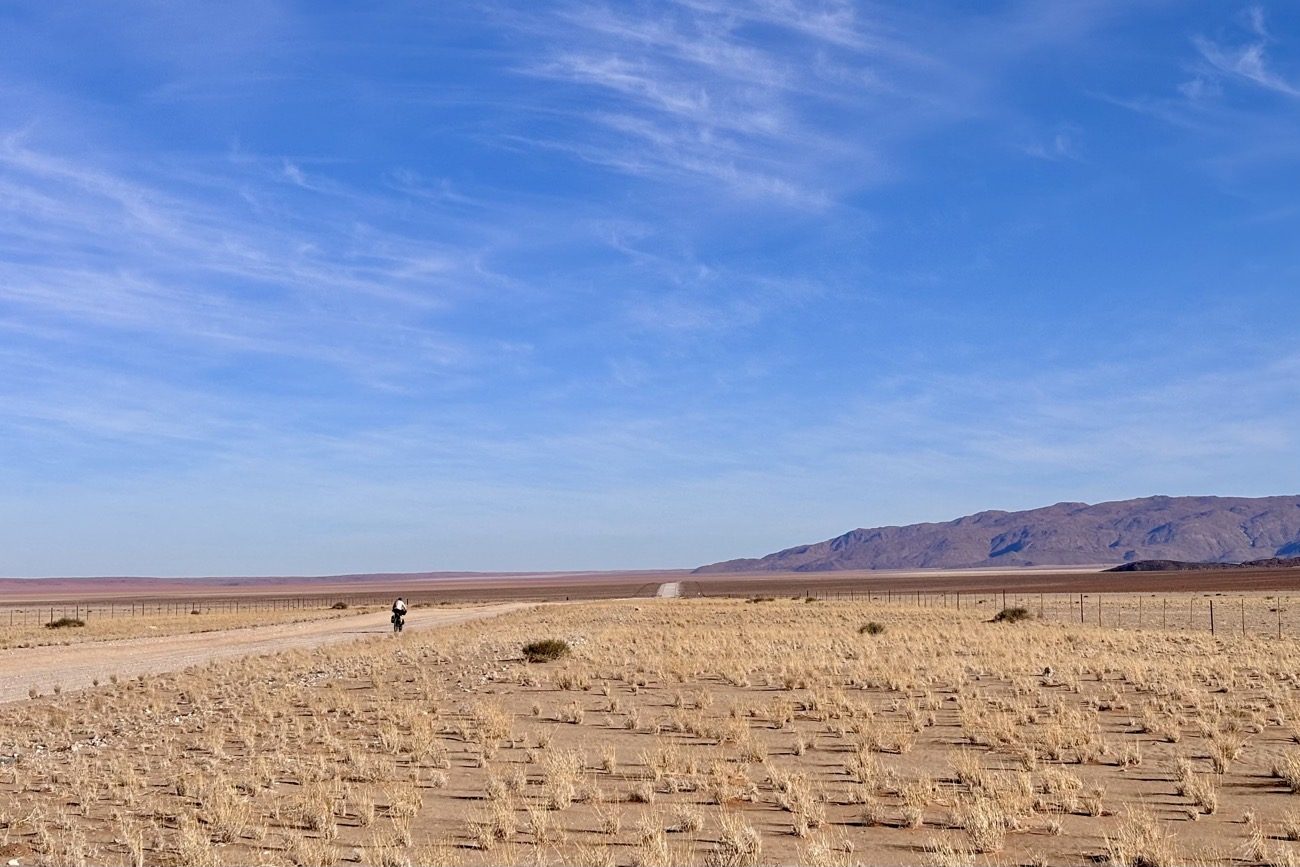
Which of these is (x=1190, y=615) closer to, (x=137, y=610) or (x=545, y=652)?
(x=545, y=652)

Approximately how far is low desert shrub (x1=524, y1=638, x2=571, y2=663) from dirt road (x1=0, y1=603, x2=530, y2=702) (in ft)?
35.0

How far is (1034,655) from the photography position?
32.2m

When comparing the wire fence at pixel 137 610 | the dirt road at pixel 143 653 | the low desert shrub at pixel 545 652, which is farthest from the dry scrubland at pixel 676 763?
the wire fence at pixel 137 610

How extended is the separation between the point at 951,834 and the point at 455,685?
16.8 m

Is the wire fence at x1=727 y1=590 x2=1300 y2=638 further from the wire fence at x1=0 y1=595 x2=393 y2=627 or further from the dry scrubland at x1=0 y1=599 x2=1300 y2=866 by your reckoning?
the wire fence at x1=0 y1=595 x2=393 y2=627

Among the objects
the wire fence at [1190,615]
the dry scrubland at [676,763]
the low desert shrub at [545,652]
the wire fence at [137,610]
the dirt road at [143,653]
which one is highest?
the wire fence at [1190,615]

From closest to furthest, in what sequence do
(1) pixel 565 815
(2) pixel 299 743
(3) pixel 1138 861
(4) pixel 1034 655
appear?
(3) pixel 1138 861
(1) pixel 565 815
(2) pixel 299 743
(4) pixel 1034 655

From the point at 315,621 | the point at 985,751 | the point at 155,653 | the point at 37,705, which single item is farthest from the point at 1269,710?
the point at 315,621

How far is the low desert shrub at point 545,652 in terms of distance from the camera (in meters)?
32.5

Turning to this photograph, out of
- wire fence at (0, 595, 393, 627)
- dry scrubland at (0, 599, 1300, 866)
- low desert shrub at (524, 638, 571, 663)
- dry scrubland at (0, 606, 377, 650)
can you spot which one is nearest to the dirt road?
dry scrubland at (0, 606, 377, 650)

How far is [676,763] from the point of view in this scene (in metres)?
16.2

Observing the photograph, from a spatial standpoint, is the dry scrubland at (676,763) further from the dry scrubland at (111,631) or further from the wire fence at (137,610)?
the wire fence at (137,610)

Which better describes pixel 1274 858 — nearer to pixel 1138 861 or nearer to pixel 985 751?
pixel 1138 861

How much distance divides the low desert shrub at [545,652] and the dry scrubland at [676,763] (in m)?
1.22
